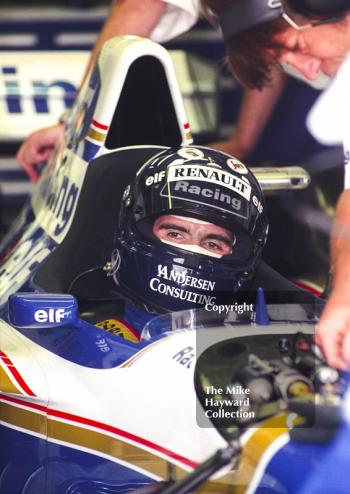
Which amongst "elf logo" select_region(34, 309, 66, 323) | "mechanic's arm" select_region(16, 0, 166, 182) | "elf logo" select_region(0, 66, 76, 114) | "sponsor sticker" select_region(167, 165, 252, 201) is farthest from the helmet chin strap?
"elf logo" select_region(0, 66, 76, 114)

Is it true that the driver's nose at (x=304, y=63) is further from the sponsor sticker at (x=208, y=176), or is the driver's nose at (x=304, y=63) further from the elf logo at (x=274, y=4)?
the sponsor sticker at (x=208, y=176)

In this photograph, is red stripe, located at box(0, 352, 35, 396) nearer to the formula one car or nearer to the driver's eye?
the formula one car

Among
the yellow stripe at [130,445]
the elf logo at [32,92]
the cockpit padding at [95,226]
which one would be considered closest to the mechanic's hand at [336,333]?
the yellow stripe at [130,445]

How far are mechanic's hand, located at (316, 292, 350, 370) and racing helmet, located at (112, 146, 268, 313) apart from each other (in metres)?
0.31

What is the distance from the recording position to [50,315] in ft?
6.41

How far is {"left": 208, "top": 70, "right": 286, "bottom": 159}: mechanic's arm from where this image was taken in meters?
2.69

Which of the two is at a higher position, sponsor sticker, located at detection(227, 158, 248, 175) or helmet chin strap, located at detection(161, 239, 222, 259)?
sponsor sticker, located at detection(227, 158, 248, 175)

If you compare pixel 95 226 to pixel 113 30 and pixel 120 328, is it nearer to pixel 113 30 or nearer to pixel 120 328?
Result: pixel 120 328

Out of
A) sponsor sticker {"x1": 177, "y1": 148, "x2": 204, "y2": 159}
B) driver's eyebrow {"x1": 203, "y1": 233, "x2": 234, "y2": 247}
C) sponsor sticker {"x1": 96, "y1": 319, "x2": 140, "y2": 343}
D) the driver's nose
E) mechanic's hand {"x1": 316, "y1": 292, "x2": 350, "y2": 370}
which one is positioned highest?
the driver's nose

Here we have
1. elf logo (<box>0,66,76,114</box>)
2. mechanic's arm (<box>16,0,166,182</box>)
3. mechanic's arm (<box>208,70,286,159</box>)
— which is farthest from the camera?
elf logo (<box>0,66,76,114</box>)

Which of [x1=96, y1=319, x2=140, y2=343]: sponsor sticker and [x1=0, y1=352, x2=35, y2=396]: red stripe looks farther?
[x1=96, y1=319, x2=140, y2=343]: sponsor sticker

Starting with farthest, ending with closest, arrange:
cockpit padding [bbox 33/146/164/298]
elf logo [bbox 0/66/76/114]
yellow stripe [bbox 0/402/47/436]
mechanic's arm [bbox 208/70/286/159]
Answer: elf logo [bbox 0/66/76/114], mechanic's arm [bbox 208/70/286/159], cockpit padding [bbox 33/146/164/298], yellow stripe [bbox 0/402/47/436]

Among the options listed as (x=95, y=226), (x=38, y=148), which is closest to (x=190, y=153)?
(x=95, y=226)

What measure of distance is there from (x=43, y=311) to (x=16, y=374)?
138 mm
